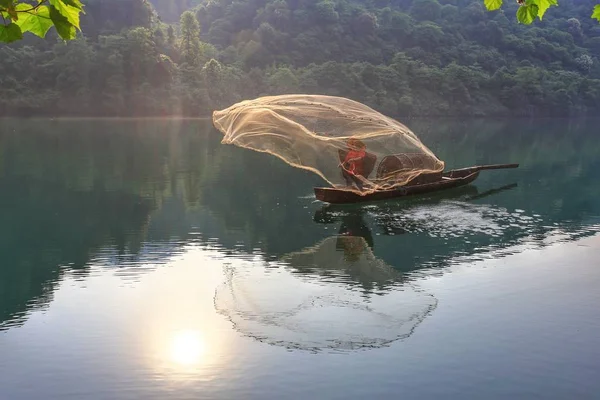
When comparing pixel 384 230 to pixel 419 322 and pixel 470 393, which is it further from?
pixel 470 393

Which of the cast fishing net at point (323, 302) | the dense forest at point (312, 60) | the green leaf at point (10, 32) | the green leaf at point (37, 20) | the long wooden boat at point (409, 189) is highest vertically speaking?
the dense forest at point (312, 60)

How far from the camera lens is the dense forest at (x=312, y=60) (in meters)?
72.2

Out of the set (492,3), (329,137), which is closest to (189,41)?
(329,137)

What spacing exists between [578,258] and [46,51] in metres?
70.1

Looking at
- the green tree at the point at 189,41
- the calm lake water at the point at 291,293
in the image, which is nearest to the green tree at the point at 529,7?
the calm lake water at the point at 291,293

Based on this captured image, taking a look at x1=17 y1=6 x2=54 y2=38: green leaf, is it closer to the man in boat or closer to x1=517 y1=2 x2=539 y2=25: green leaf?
x1=517 y1=2 x2=539 y2=25: green leaf

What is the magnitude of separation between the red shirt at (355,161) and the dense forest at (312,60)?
5675 centimetres

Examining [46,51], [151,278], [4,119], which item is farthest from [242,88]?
[151,278]

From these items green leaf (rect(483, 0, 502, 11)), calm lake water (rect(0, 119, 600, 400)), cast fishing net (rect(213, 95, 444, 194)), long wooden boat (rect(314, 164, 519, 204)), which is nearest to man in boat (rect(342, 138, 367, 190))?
cast fishing net (rect(213, 95, 444, 194))

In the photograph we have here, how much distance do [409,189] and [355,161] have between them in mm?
3595

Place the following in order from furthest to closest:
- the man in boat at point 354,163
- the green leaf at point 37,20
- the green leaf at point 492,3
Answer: the man in boat at point 354,163
the green leaf at point 492,3
the green leaf at point 37,20

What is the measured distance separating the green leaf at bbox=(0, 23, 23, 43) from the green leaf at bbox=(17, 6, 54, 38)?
10 cm

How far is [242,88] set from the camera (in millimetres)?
83688

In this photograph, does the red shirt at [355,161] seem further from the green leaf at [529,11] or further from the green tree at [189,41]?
the green tree at [189,41]
